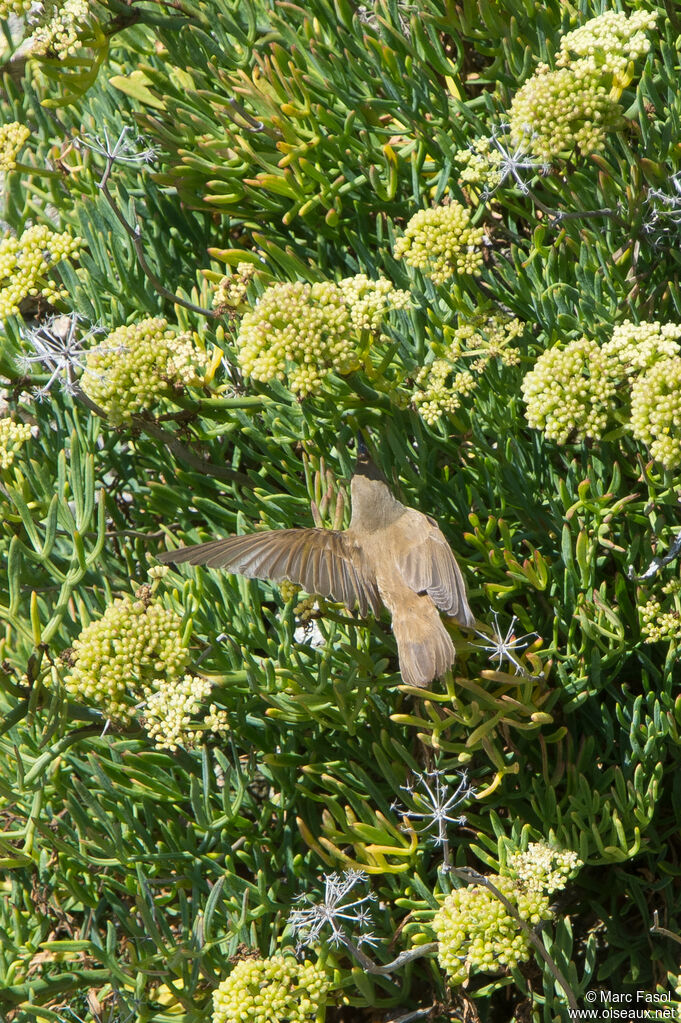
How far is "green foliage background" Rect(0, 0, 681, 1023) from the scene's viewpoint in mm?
2344

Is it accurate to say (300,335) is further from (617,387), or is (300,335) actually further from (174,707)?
(174,707)

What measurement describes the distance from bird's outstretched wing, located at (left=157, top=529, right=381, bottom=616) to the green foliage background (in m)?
0.20

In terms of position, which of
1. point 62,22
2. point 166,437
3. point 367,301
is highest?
point 62,22

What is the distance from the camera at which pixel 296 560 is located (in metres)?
2.19

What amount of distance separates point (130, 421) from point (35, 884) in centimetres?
132

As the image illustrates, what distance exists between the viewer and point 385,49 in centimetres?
263

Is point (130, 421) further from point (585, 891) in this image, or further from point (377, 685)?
point (585, 891)

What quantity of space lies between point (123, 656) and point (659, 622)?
124 centimetres

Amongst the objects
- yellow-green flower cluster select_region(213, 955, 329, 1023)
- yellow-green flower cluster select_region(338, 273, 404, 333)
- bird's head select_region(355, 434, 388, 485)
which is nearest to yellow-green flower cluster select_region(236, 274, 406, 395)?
yellow-green flower cluster select_region(338, 273, 404, 333)

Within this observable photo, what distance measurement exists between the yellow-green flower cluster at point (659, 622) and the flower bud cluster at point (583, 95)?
3.35 feet

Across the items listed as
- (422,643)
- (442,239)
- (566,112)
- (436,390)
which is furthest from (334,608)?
(566,112)

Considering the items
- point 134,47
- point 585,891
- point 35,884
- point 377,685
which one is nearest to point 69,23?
point 134,47

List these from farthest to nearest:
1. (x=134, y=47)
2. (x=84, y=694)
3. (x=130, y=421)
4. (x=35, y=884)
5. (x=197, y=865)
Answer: (x=134, y=47), (x=35, y=884), (x=197, y=865), (x=130, y=421), (x=84, y=694)

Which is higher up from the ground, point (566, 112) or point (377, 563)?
point (566, 112)
